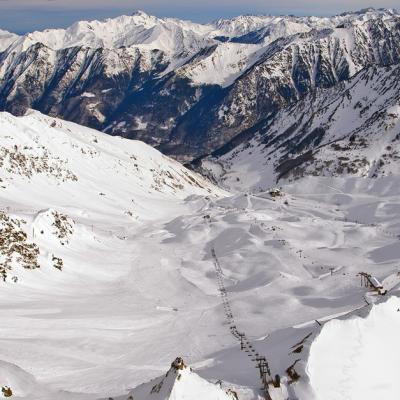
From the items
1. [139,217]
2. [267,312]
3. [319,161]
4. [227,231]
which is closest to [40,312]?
[267,312]

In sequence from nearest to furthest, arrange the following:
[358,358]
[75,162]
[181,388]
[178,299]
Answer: [181,388]
[358,358]
[178,299]
[75,162]

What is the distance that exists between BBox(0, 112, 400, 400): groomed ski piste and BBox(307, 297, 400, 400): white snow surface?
0.04 metres

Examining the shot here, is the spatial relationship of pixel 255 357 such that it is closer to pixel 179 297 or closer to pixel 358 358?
pixel 358 358

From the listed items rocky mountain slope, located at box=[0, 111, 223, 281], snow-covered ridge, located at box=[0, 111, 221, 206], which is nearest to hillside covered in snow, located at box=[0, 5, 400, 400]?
rocky mountain slope, located at box=[0, 111, 223, 281]

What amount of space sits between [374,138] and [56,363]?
137844 mm

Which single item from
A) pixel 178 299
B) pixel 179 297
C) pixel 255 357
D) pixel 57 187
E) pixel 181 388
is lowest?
pixel 181 388

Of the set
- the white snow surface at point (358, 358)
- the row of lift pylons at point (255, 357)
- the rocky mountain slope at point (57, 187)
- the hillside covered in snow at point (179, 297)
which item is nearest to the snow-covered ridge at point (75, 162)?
the rocky mountain slope at point (57, 187)

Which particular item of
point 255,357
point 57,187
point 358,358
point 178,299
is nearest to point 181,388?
point 255,357

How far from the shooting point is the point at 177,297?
30578mm

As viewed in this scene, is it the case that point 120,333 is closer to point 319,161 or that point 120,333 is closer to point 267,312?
point 267,312

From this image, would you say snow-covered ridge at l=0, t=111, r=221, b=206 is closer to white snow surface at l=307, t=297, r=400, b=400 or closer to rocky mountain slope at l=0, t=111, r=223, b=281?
rocky mountain slope at l=0, t=111, r=223, b=281

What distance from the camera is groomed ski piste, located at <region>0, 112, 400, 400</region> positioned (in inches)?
581

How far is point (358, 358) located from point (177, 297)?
17.0 meters

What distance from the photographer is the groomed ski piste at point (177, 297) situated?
48.4 feet
